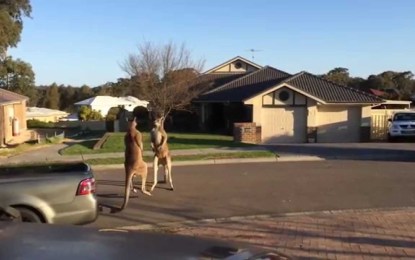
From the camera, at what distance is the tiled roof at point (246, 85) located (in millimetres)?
39475

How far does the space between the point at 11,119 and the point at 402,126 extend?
23579mm

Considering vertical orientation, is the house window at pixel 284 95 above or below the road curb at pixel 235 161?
above

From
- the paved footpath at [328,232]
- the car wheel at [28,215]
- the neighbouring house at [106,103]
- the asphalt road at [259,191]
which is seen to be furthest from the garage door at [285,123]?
the neighbouring house at [106,103]

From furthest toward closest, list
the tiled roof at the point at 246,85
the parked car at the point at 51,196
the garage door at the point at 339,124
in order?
the tiled roof at the point at 246,85, the garage door at the point at 339,124, the parked car at the point at 51,196

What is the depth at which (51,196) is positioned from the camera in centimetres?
741

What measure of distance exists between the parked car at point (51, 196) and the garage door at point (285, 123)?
2667cm

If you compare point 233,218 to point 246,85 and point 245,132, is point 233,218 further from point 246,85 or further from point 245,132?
point 246,85

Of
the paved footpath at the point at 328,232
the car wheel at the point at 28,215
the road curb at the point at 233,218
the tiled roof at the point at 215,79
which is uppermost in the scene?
the tiled roof at the point at 215,79

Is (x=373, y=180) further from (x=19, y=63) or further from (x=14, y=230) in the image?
(x=19, y=63)

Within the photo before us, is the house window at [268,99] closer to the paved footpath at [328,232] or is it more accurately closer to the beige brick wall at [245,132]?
the beige brick wall at [245,132]

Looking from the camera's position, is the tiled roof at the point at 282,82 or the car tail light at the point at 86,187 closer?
the car tail light at the point at 86,187

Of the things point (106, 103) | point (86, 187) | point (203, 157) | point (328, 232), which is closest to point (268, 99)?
point (203, 157)

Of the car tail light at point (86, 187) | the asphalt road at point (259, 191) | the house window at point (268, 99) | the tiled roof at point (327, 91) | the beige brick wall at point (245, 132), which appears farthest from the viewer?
the tiled roof at point (327, 91)

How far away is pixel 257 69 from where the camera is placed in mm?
50312
